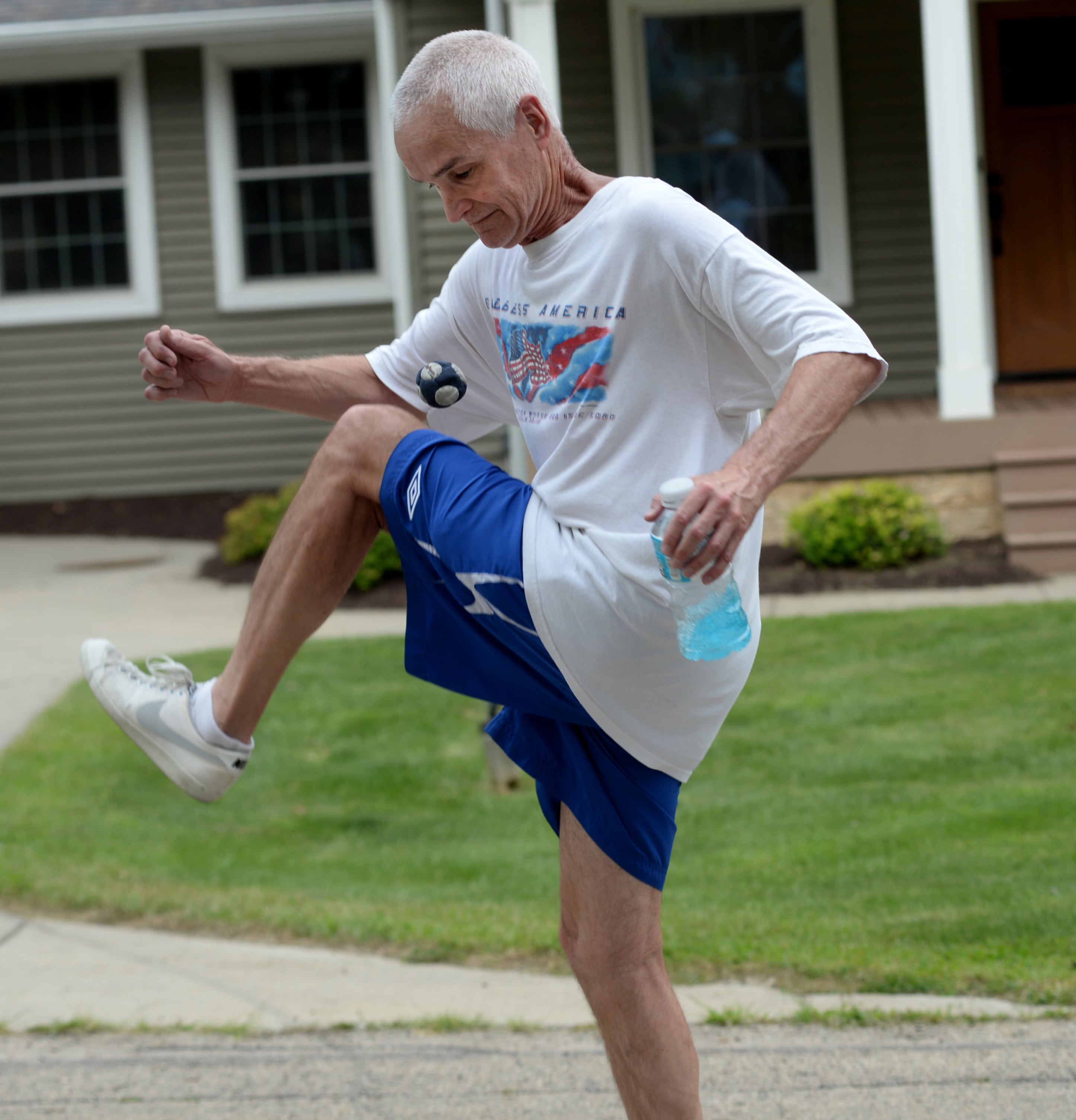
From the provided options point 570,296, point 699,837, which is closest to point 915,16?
point 699,837

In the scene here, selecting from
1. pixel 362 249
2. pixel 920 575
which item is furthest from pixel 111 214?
pixel 920 575

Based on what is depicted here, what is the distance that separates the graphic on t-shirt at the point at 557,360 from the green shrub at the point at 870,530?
623 cm

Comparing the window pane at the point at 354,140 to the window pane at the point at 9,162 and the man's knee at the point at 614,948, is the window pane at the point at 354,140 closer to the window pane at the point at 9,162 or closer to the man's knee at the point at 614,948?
the window pane at the point at 9,162

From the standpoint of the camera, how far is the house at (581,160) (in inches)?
349

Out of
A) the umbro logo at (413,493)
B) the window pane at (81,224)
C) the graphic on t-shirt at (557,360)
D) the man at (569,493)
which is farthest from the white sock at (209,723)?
the window pane at (81,224)

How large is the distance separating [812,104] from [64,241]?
21.0 feet

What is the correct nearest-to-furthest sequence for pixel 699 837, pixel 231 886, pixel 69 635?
1. pixel 231 886
2. pixel 699 837
3. pixel 69 635

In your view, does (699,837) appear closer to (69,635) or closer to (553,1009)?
(553,1009)

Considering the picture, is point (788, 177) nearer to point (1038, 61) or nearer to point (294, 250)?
point (1038, 61)

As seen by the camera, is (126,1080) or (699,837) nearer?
(126,1080)

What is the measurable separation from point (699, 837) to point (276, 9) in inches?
357

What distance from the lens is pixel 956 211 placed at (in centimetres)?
884

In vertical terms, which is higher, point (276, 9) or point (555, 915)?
point (276, 9)

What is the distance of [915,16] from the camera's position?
10.8 metres
